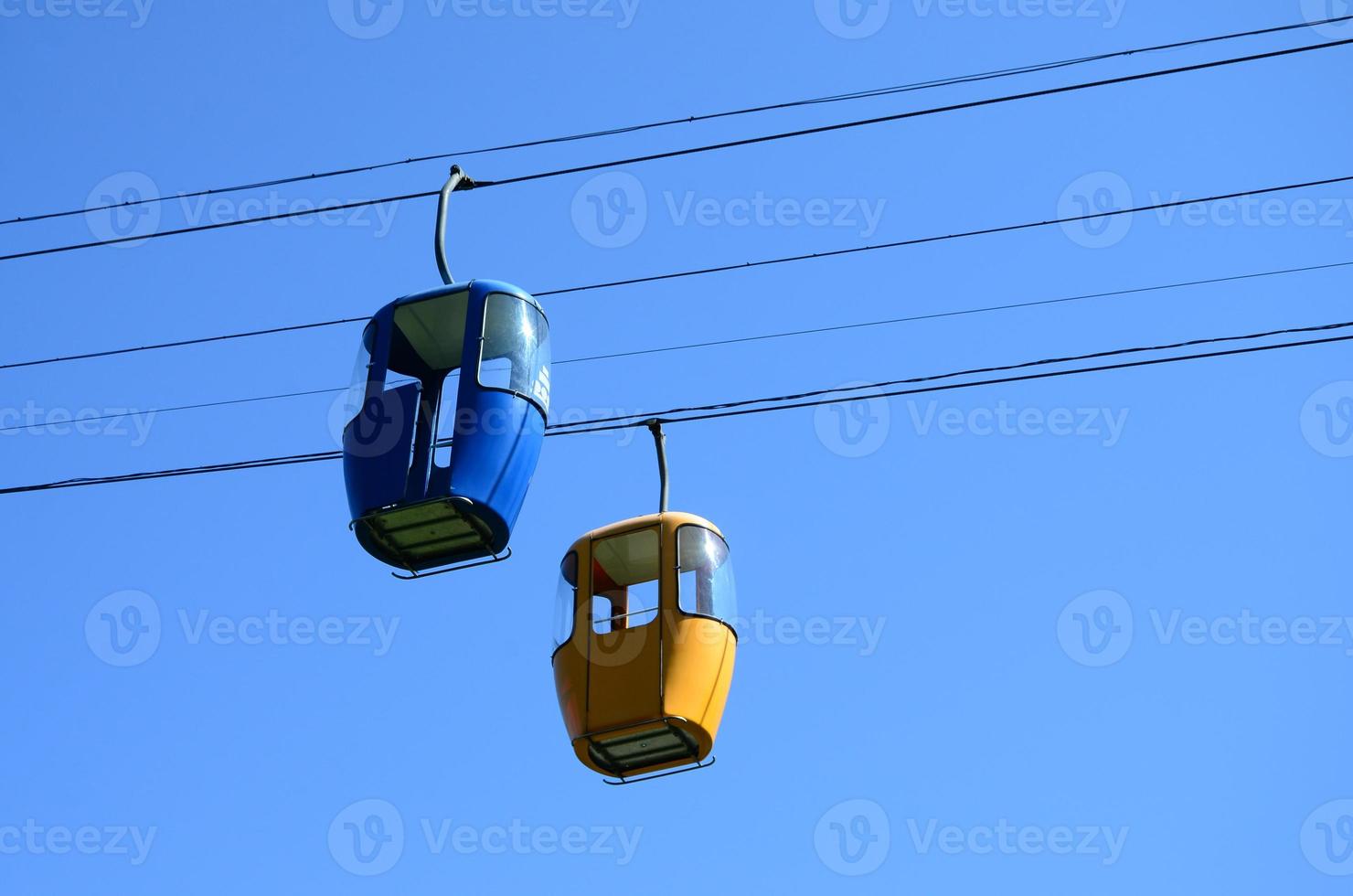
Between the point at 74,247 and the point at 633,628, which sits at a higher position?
the point at 74,247

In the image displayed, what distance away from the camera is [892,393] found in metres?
13.3

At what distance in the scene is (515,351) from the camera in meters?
14.5

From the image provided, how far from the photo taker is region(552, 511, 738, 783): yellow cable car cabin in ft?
49.3

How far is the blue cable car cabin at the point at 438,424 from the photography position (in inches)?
546

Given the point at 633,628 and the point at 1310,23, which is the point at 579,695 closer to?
the point at 633,628

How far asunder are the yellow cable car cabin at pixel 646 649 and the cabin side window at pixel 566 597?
0.4 inches

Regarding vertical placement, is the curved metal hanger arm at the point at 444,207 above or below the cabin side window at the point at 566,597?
above

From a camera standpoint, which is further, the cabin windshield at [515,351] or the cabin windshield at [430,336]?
the cabin windshield at [430,336]

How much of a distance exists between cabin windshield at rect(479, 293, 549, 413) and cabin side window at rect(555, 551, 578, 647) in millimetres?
2046

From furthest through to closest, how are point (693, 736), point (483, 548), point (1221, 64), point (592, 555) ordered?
point (592, 555), point (693, 736), point (483, 548), point (1221, 64)

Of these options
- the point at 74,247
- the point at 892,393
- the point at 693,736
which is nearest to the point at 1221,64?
the point at 892,393

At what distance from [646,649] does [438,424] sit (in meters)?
2.43

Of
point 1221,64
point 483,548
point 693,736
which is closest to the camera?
point 1221,64

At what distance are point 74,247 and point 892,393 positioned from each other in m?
6.20
